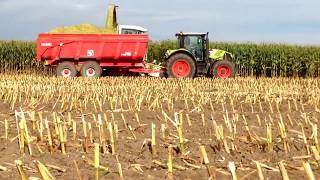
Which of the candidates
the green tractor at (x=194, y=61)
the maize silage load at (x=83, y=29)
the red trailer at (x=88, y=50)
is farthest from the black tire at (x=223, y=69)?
the maize silage load at (x=83, y=29)

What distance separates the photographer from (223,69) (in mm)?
18016

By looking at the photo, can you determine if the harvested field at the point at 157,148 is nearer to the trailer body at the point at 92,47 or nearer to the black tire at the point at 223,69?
the black tire at the point at 223,69

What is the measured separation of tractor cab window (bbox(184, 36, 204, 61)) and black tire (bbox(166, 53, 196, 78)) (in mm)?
477

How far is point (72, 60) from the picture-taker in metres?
18.3

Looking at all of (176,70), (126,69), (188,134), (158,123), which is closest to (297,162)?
(188,134)

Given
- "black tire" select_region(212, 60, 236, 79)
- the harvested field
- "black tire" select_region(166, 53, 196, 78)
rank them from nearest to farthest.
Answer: the harvested field → "black tire" select_region(166, 53, 196, 78) → "black tire" select_region(212, 60, 236, 79)

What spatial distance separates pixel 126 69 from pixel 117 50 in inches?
33.6

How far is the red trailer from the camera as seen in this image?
18.0 metres

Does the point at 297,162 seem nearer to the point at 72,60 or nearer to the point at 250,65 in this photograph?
the point at 72,60

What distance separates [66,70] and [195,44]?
448 cm

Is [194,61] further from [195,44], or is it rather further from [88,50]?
[88,50]

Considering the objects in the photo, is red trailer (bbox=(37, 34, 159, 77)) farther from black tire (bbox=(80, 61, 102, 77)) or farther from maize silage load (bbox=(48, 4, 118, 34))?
maize silage load (bbox=(48, 4, 118, 34))

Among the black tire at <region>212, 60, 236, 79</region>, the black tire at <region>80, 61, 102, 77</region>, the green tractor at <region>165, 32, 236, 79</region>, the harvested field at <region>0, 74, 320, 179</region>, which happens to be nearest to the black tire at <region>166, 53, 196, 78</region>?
the green tractor at <region>165, 32, 236, 79</region>

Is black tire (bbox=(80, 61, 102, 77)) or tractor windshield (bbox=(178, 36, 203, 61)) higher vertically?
tractor windshield (bbox=(178, 36, 203, 61))
